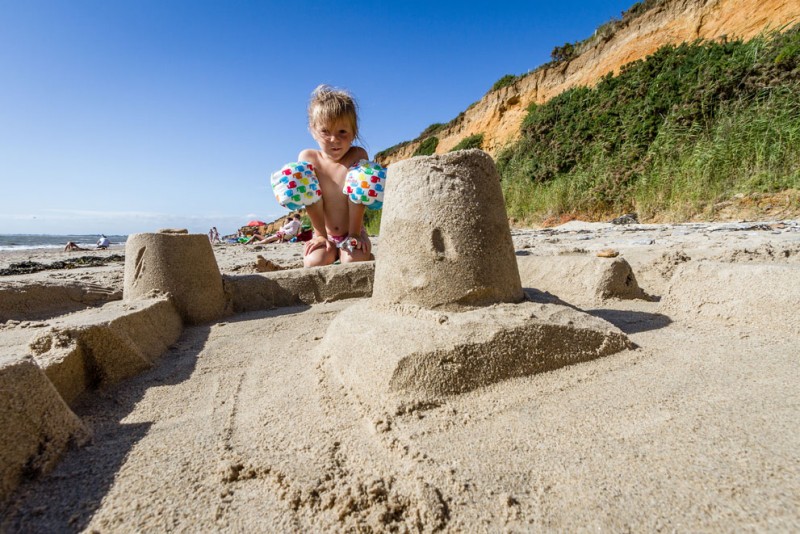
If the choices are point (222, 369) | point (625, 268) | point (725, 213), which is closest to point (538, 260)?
point (625, 268)

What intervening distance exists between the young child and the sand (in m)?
1.67

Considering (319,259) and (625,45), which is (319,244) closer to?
(319,259)

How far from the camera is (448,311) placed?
64.9 inches

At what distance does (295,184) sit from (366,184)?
0.54 meters

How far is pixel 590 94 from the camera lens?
12281mm

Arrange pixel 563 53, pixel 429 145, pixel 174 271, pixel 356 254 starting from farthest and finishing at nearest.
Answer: pixel 429 145 → pixel 563 53 → pixel 356 254 → pixel 174 271

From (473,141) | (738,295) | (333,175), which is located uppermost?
(473,141)

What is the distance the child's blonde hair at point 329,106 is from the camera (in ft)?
9.64

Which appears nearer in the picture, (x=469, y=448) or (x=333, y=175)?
(x=469, y=448)

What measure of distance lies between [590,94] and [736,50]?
12.8ft

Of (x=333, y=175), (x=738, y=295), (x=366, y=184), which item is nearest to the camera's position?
(x=738, y=295)

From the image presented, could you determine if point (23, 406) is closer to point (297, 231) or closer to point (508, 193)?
point (297, 231)

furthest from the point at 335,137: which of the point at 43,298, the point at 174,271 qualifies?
the point at 43,298

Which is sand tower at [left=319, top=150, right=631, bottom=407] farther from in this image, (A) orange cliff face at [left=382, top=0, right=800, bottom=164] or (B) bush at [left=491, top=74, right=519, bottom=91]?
(B) bush at [left=491, top=74, right=519, bottom=91]
